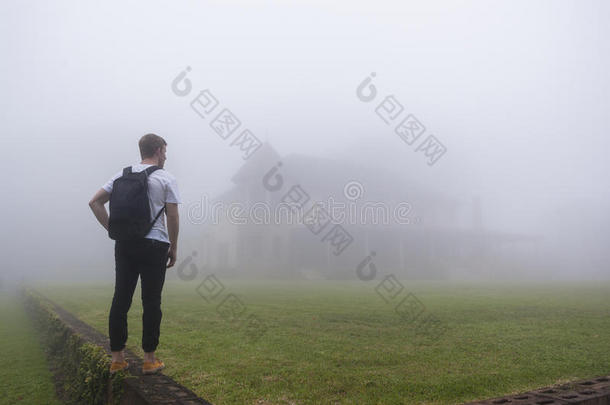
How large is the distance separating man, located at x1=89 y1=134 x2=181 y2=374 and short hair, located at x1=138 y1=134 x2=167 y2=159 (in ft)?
0.33

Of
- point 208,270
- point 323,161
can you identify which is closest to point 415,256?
point 323,161

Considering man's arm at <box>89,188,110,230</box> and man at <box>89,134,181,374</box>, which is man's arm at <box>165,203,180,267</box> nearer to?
man at <box>89,134,181,374</box>

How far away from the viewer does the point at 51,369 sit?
4.28 metres

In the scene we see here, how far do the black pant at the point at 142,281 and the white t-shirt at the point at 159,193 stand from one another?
0.08 metres

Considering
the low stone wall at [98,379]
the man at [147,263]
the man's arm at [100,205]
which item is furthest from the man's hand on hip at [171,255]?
the low stone wall at [98,379]

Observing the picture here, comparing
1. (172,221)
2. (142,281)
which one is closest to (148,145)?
(172,221)

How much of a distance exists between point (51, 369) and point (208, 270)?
87.5 feet

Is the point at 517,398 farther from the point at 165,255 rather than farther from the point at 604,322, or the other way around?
the point at 604,322

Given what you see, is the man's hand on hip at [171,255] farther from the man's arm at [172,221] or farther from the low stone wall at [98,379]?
the low stone wall at [98,379]

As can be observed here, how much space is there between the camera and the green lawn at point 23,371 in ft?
11.0

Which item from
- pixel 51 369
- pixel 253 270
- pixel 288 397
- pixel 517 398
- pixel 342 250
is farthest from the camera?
pixel 342 250

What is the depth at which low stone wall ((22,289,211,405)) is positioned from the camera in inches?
93.6

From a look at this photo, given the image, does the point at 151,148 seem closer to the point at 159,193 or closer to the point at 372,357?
Answer: the point at 159,193

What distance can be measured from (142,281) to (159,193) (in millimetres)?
546
